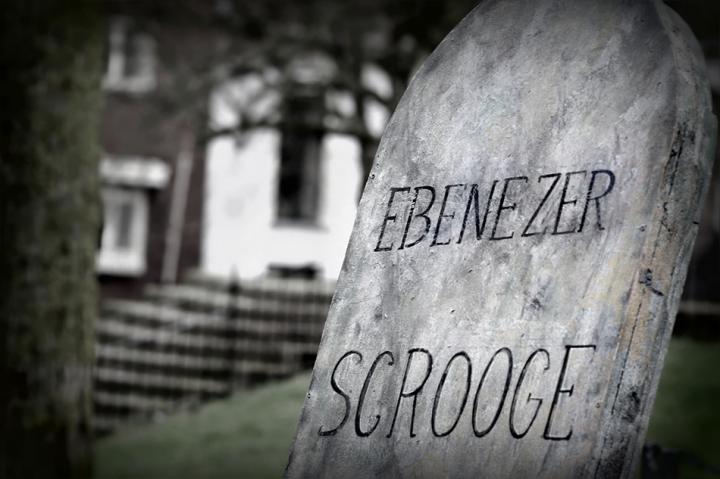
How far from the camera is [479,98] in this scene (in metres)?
3.31

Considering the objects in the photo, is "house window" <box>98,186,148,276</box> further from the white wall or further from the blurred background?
the white wall

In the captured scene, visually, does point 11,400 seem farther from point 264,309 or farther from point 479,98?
point 264,309

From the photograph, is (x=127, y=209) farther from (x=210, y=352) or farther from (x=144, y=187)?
(x=210, y=352)

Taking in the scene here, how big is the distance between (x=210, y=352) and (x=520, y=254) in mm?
10329

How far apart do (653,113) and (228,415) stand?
8.92 metres

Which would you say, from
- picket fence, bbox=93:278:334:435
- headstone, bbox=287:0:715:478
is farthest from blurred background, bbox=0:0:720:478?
headstone, bbox=287:0:715:478

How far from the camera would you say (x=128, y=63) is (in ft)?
66.8

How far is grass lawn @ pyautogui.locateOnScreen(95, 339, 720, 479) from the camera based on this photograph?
29.2ft

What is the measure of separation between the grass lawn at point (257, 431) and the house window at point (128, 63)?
9278 millimetres

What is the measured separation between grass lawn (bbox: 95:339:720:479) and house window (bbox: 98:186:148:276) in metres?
8.22

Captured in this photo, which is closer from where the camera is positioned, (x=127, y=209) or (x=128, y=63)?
(x=127, y=209)

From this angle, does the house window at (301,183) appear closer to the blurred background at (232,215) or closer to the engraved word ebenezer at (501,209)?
the blurred background at (232,215)

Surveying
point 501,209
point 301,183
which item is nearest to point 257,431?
point 501,209

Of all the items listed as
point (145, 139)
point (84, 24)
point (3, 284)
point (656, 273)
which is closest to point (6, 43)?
point (84, 24)
